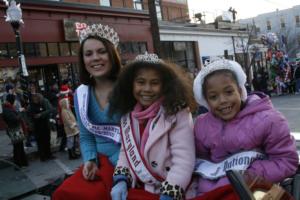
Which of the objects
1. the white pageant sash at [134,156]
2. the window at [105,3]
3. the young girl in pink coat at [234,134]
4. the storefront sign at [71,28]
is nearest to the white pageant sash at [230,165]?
the young girl in pink coat at [234,134]

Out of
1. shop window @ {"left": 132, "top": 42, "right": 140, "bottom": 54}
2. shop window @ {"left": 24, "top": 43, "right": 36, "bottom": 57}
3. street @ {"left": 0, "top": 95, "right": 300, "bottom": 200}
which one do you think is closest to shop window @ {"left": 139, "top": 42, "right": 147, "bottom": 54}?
shop window @ {"left": 132, "top": 42, "right": 140, "bottom": 54}

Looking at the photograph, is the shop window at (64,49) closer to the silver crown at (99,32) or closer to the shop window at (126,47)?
the shop window at (126,47)

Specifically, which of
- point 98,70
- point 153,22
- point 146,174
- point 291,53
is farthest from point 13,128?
point 291,53

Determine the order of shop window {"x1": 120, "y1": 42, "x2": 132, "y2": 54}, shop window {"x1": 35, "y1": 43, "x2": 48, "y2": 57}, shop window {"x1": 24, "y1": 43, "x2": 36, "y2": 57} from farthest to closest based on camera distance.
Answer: shop window {"x1": 120, "y1": 42, "x2": 132, "y2": 54} → shop window {"x1": 35, "y1": 43, "x2": 48, "y2": 57} → shop window {"x1": 24, "y1": 43, "x2": 36, "y2": 57}

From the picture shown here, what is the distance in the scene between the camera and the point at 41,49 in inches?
709

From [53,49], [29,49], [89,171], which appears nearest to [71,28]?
[53,49]

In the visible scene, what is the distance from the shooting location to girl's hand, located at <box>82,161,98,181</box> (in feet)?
9.02

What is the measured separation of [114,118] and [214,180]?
0.87 m

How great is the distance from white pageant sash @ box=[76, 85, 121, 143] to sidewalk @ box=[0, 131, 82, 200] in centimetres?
52

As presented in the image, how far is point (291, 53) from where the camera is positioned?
66125 mm

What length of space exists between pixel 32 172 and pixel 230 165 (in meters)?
7.77

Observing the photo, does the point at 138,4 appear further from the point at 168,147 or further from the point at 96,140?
the point at 168,147

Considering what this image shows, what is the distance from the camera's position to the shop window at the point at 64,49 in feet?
62.6

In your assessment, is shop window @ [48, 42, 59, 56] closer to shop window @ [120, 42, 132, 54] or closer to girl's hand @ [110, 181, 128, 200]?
shop window @ [120, 42, 132, 54]
